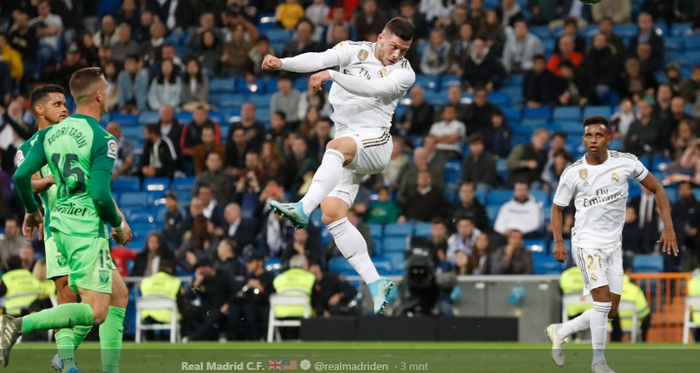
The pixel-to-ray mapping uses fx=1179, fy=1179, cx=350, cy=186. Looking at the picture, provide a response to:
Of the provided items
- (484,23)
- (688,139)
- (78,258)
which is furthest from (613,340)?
(78,258)

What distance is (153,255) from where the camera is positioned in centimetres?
1972

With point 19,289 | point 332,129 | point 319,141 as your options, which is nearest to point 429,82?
point 332,129

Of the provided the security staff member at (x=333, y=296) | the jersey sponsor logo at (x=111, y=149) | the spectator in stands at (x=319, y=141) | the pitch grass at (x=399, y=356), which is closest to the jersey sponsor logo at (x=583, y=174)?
the pitch grass at (x=399, y=356)

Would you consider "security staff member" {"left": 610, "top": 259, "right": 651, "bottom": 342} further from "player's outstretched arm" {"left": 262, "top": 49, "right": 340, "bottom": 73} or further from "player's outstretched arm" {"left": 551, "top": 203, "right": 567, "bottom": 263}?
"player's outstretched arm" {"left": 262, "top": 49, "right": 340, "bottom": 73}

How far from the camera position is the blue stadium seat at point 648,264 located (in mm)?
18641

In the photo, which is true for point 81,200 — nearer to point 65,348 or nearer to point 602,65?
point 65,348

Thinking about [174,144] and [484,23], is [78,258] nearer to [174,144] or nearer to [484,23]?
[174,144]

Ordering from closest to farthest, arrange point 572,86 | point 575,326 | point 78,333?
point 78,333 < point 575,326 < point 572,86

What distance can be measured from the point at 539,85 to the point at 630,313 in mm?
6095

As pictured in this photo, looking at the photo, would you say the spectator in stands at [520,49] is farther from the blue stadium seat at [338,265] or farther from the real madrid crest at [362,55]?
the real madrid crest at [362,55]

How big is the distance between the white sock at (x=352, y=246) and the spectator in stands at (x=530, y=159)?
928 cm

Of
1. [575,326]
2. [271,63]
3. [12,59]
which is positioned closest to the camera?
[271,63]

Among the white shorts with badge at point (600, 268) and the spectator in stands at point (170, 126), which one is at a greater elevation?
the spectator in stands at point (170, 126)

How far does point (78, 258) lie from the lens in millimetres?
8609
